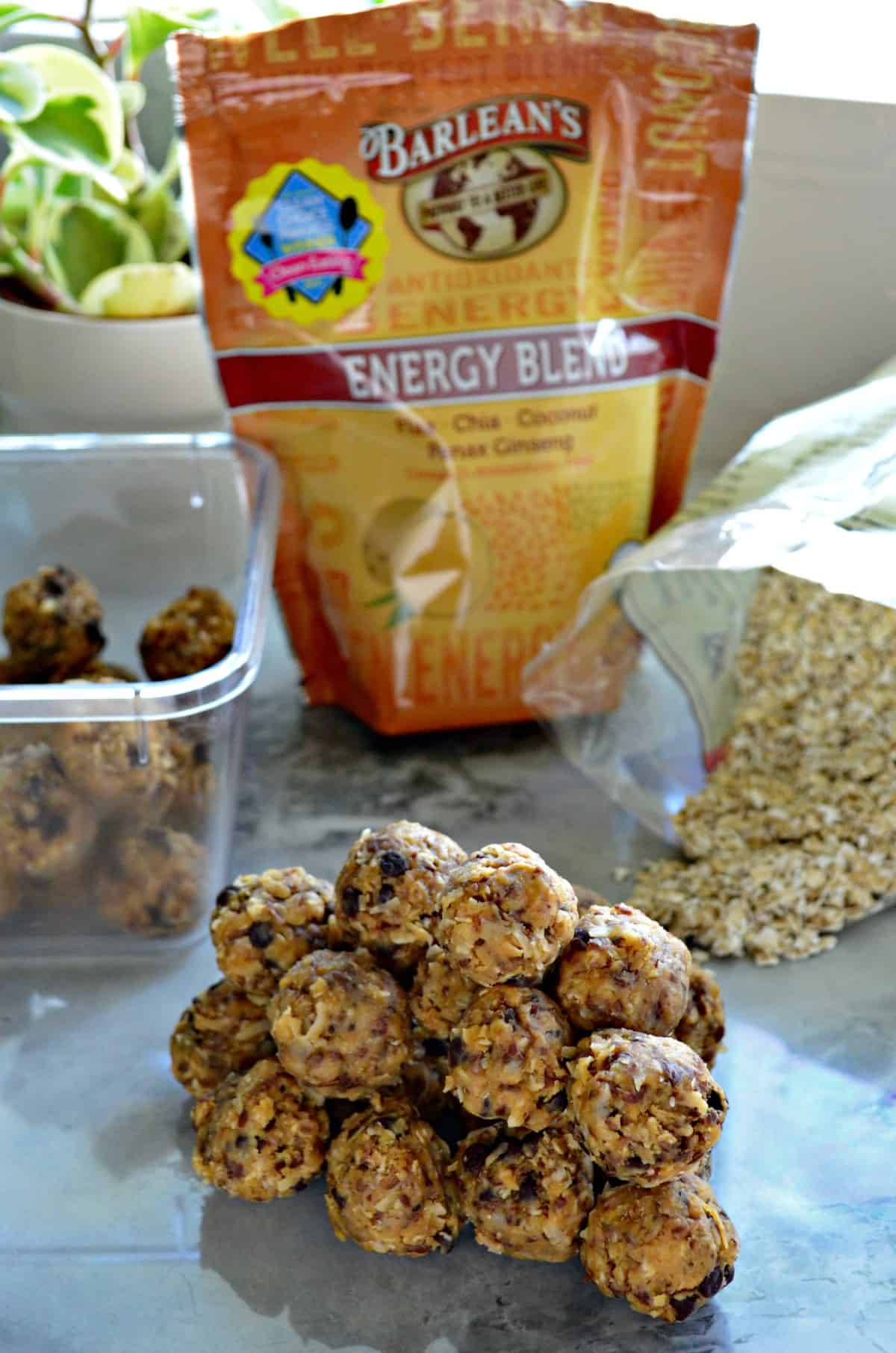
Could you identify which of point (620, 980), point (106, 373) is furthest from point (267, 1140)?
point (106, 373)

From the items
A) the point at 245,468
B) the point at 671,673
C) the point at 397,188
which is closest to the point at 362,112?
the point at 397,188

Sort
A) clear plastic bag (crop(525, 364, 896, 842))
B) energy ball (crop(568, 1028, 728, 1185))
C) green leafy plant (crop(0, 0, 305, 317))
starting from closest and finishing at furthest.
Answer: energy ball (crop(568, 1028, 728, 1185))
clear plastic bag (crop(525, 364, 896, 842))
green leafy plant (crop(0, 0, 305, 317))

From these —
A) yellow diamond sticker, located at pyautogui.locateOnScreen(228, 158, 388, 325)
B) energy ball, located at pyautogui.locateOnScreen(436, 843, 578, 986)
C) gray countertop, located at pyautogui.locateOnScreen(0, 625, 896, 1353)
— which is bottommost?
gray countertop, located at pyautogui.locateOnScreen(0, 625, 896, 1353)

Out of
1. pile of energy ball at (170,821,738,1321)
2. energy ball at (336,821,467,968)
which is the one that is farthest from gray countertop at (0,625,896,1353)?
energy ball at (336,821,467,968)

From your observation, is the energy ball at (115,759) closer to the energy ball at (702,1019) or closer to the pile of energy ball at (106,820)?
the pile of energy ball at (106,820)

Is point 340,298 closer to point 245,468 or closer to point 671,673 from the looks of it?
point 245,468

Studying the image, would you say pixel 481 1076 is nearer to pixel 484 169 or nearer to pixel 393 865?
pixel 393 865

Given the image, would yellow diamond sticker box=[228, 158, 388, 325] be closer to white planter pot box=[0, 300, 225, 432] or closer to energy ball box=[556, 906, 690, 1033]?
white planter pot box=[0, 300, 225, 432]
